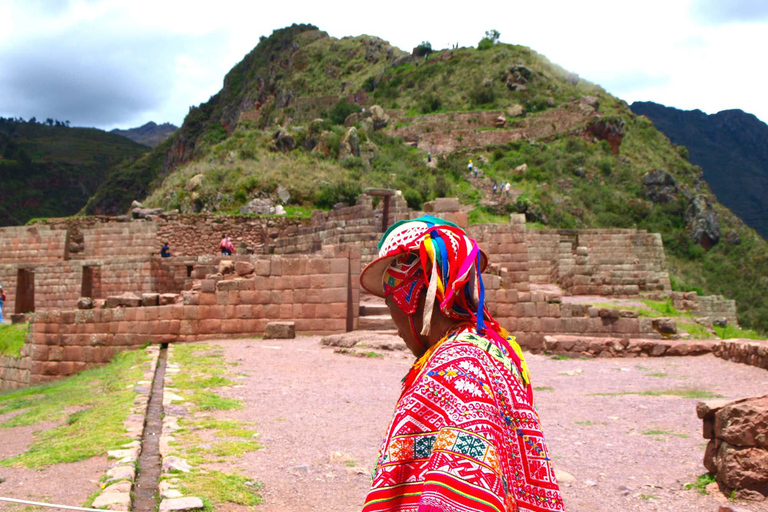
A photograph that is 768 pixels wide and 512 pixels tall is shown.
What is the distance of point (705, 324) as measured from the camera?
17891 millimetres

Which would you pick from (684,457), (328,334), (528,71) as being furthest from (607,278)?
(528,71)

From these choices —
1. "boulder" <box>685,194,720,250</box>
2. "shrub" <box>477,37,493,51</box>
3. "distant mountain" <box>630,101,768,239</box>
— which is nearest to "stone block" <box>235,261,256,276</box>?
"boulder" <box>685,194,720,250</box>

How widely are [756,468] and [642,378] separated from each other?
596 cm

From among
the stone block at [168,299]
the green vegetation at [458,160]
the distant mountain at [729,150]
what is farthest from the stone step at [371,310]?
the distant mountain at [729,150]

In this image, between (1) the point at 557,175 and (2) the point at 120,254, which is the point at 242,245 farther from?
(1) the point at 557,175

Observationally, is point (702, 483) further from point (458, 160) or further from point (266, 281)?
point (458, 160)

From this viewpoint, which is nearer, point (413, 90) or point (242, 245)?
point (242, 245)

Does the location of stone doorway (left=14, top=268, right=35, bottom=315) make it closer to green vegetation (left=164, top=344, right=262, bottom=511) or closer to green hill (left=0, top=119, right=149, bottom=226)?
green vegetation (left=164, top=344, right=262, bottom=511)

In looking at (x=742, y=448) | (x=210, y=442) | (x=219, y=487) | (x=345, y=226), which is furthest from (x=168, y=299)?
(x=742, y=448)

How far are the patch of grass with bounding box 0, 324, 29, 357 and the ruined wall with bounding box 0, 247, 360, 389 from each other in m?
0.34

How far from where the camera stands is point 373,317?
14.9m

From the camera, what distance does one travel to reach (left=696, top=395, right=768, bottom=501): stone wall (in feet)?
15.3

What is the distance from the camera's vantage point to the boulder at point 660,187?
43594mm

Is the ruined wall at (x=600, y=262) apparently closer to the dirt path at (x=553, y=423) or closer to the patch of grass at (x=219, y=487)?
the dirt path at (x=553, y=423)
